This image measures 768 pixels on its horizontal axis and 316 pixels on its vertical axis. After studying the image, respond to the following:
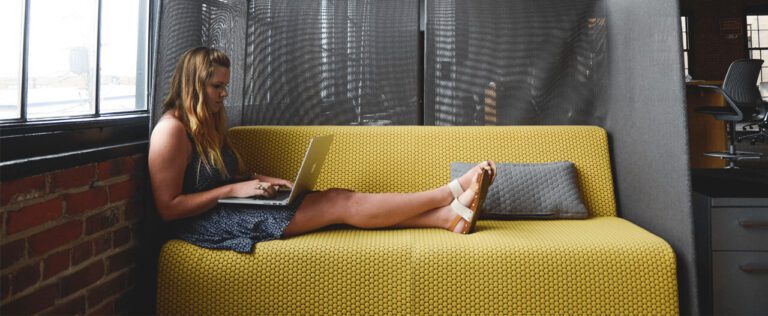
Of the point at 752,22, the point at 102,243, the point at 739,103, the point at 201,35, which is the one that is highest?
the point at 752,22

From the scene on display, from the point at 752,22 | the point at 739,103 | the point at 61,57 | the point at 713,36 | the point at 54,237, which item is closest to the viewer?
the point at 54,237

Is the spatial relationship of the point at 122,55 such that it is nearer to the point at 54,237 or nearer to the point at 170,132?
the point at 170,132

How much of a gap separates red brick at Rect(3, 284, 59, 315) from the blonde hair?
2.00 feet

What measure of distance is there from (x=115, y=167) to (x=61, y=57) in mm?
382

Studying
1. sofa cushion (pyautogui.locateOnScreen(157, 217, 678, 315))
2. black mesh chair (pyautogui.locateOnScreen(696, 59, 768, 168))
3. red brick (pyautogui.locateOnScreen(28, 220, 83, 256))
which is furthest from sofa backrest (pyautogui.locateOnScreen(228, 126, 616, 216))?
black mesh chair (pyautogui.locateOnScreen(696, 59, 768, 168))

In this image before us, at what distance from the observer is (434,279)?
166 cm

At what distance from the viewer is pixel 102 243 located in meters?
1.68

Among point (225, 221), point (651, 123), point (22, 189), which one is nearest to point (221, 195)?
point (225, 221)

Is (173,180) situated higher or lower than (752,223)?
higher

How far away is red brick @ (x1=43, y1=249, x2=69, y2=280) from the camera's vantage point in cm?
143

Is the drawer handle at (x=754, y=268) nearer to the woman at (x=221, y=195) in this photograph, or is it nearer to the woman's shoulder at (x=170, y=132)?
the woman at (x=221, y=195)

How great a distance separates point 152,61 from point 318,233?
100 centimetres

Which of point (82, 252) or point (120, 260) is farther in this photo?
A: point (120, 260)

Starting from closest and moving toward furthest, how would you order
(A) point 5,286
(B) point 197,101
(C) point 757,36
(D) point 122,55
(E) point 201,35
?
1. (A) point 5,286
2. (B) point 197,101
3. (D) point 122,55
4. (E) point 201,35
5. (C) point 757,36
